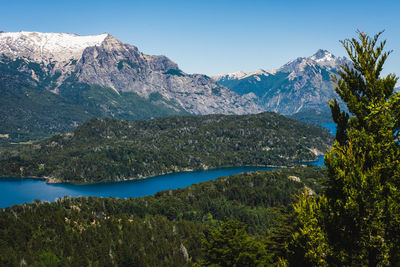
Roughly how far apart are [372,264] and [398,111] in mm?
11450

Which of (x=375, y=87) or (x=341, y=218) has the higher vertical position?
(x=375, y=87)

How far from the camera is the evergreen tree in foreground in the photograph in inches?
928

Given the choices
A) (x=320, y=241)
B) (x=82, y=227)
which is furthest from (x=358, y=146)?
(x=82, y=227)

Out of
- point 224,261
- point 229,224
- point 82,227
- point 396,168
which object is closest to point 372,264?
point 396,168

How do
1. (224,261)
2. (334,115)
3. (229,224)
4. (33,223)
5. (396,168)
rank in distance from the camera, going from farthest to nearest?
(33,223), (229,224), (224,261), (334,115), (396,168)

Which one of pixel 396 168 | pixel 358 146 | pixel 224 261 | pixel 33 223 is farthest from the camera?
pixel 33 223

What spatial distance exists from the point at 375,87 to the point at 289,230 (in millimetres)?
14331

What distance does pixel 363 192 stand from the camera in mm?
23500

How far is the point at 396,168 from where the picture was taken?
24.0 metres

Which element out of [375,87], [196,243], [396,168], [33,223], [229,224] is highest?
[375,87]

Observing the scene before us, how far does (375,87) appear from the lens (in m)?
26.3

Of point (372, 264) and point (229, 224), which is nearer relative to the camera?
point (372, 264)

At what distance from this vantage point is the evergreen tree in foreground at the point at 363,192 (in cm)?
2358

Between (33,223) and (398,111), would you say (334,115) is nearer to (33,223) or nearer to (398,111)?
(398,111)
